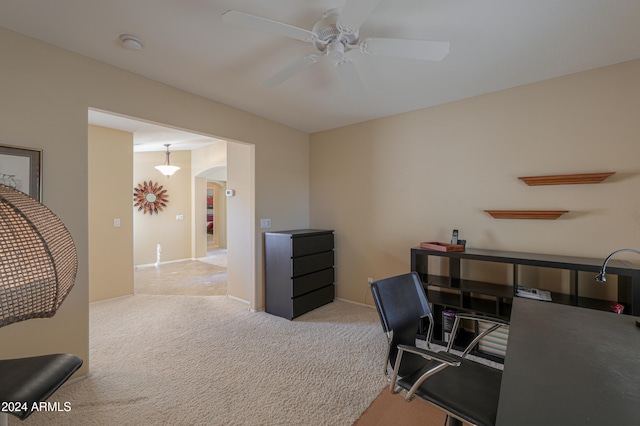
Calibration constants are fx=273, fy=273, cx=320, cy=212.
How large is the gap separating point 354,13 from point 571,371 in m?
1.76

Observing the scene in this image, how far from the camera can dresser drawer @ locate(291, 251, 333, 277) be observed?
3395 mm

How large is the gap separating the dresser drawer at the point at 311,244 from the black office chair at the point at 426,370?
1.76 m

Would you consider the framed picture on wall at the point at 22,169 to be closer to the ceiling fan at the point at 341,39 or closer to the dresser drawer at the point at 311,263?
the ceiling fan at the point at 341,39

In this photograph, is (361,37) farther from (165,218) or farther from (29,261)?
(165,218)

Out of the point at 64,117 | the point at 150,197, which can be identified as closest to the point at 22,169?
the point at 64,117

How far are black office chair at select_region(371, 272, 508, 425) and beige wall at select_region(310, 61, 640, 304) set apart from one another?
1.56 meters

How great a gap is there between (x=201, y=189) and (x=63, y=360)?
21.0 ft

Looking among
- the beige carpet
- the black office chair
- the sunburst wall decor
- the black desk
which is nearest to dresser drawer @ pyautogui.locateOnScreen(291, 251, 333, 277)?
the beige carpet

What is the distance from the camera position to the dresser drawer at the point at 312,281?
3.41 metres

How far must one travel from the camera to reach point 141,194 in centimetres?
623

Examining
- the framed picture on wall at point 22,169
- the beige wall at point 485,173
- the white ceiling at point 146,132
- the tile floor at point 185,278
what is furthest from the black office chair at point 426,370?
the tile floor at point 185,278

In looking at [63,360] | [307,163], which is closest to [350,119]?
[307,163]

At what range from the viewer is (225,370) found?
7.45 feet

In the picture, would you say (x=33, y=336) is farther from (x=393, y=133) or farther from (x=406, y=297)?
(x=393, y=133)
